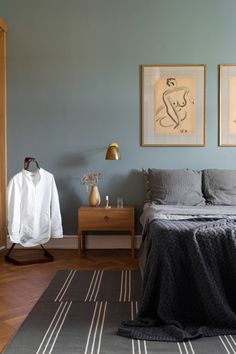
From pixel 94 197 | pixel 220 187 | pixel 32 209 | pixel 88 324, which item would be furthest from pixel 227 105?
pixel 88 324

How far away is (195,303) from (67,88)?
2968 millimetres

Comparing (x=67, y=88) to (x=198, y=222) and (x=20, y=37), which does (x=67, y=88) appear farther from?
(x=198, y=222)

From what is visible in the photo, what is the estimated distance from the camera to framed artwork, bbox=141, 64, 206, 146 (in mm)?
4426

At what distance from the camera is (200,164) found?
446 cm

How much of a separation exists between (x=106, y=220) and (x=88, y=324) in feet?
5.80

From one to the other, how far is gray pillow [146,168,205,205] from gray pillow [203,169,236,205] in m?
0.07

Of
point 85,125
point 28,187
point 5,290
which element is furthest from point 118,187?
point 5,290

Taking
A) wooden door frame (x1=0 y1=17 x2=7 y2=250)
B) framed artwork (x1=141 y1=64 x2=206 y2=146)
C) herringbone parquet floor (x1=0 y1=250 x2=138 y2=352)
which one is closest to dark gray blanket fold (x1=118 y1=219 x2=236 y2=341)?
herringbone parquet floor (x1=0 y1=250 x2=138 y2=352)

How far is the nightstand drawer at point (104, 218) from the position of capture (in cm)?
409

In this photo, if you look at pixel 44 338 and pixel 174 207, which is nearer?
pixel 44 338

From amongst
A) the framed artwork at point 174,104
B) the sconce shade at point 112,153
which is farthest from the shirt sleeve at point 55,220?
the framed artwork at point 174,104

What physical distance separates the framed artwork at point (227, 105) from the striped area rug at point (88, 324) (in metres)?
2.05

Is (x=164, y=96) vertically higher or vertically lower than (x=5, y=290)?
higher

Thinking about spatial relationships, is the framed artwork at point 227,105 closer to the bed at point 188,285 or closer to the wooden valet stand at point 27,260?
the bed at point 188,285
